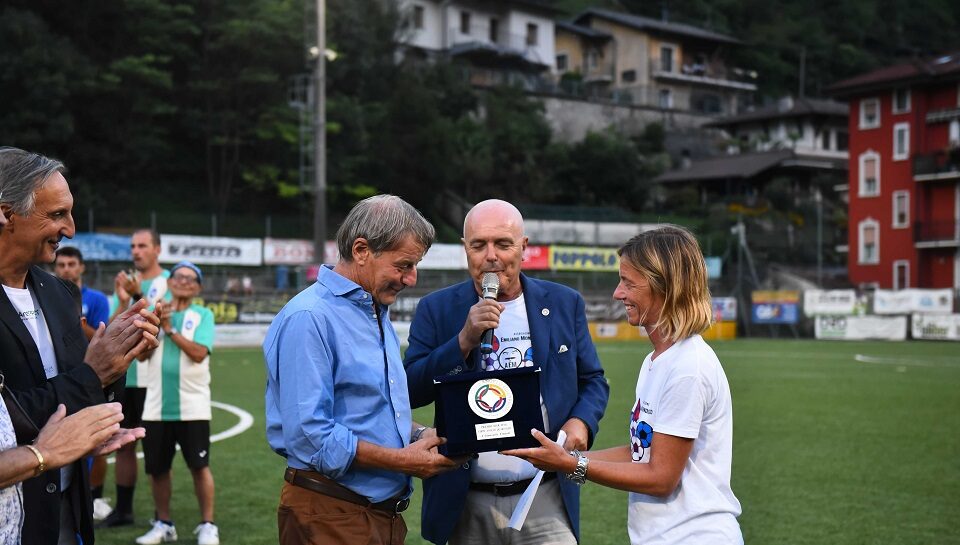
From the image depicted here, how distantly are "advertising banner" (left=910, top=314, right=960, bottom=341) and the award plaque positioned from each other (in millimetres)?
42128

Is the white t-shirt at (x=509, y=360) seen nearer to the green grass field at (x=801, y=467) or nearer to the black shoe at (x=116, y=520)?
the green grass field at (x=801, y=467)

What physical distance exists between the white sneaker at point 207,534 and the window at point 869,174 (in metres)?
59.7

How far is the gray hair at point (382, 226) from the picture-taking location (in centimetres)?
401

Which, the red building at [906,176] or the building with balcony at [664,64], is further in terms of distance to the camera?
the building with balcony at [664,64]

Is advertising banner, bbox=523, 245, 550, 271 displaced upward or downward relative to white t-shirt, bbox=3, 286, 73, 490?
upward

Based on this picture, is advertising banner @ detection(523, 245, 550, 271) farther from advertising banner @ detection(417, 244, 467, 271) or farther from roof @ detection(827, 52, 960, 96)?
roof @ detection(827, 52, 960, 96)

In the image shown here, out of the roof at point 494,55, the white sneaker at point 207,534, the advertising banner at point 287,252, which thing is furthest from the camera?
the roof at point 494,55

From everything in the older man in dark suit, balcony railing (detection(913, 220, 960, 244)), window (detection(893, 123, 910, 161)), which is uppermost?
window (detection(893, 123, 910, 161))

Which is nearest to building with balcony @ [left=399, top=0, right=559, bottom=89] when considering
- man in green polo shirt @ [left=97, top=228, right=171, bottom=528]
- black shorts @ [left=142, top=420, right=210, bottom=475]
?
man in green polo shirt @ [left=97, top=228, right=171, bottom=528]

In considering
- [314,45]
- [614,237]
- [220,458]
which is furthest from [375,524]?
[614,237]

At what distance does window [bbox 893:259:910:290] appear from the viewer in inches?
2341

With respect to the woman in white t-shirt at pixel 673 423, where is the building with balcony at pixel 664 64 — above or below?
above

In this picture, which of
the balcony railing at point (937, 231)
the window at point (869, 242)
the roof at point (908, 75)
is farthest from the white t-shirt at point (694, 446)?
the window at point (869, 242)

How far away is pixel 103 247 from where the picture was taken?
39281 mm
